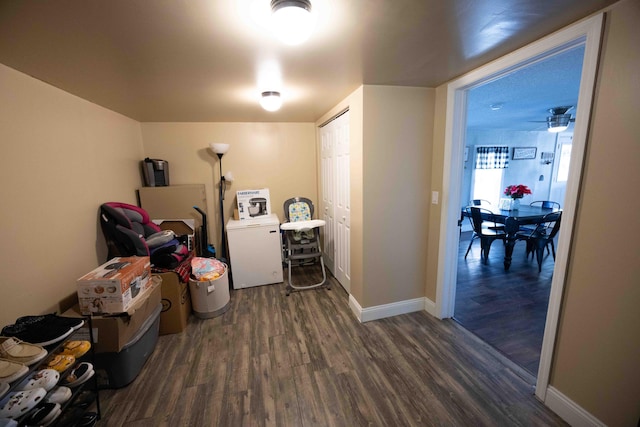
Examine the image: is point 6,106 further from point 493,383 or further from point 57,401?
point 493,383

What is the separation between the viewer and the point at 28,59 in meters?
1.41

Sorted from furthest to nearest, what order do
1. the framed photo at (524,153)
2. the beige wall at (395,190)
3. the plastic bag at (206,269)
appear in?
1. the framed photo at (524,153)
2. the plastic bag at (206,269)
3. the beige wall at (395,190)

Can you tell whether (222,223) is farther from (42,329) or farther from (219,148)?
(42,329)

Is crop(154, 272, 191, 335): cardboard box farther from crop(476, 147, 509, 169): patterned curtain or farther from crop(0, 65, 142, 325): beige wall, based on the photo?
crop(476, 147, 509, 169): patterned curtain

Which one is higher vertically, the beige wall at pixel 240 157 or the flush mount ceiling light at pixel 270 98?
the flush mount ceiling light at pixel 270 98

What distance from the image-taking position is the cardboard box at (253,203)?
343cm

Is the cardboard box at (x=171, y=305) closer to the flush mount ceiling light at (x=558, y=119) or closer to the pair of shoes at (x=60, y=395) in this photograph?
the pair of shoes at (x=60, y=395)

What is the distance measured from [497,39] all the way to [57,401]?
2976mm

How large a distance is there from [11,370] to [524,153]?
7.70 metres

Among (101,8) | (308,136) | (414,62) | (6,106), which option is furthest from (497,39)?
(6,106)

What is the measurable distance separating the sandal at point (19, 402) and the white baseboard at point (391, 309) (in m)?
2.08

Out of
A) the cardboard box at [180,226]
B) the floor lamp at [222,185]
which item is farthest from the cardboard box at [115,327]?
the floor lamp at [222,185]

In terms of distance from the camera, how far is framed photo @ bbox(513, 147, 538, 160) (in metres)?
5.52

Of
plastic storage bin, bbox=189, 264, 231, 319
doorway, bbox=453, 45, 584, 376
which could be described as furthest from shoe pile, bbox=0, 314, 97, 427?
doorway, bbox=453, 45, 584, 376
